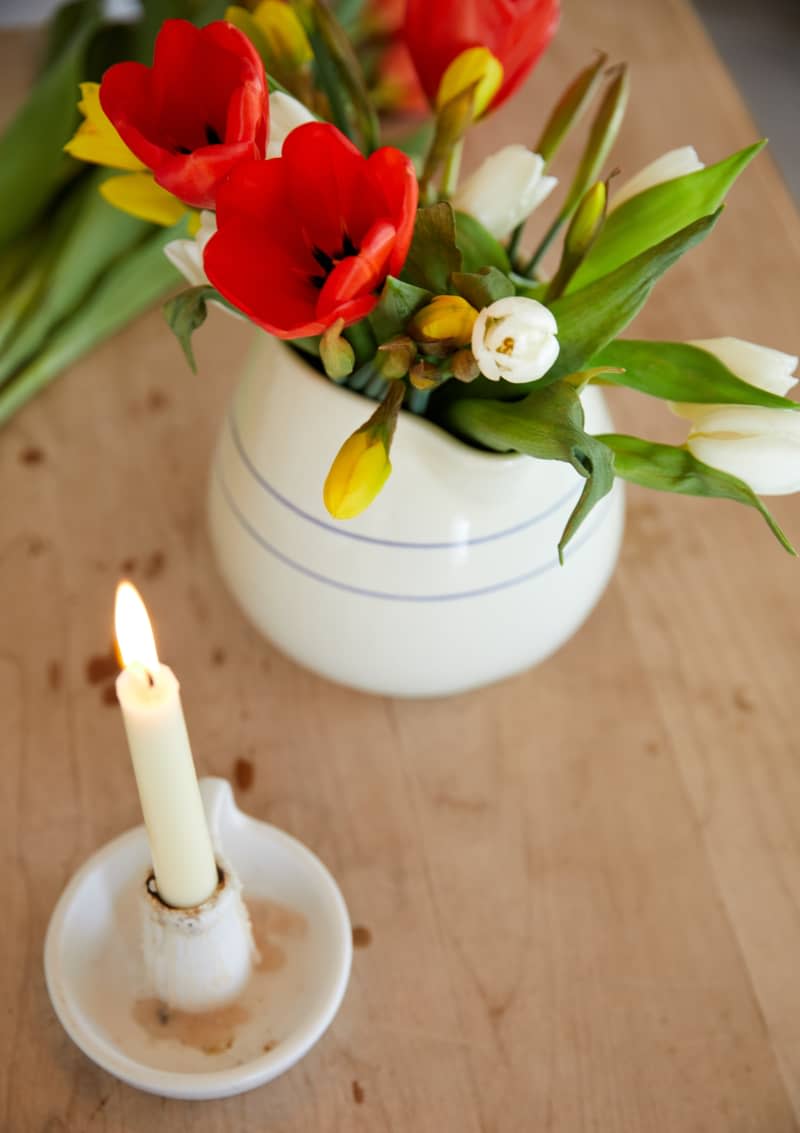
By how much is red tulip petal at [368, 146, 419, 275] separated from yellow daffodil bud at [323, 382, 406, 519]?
6 centimetres

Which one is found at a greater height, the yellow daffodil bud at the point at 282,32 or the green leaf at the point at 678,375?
the yellow daffodil bud at the point at 282,32

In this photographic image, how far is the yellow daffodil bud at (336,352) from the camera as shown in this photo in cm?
41

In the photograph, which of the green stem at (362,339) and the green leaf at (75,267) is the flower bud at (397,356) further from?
the green leaf at (75,267)

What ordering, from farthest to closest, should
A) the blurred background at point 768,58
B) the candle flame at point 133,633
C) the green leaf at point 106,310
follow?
the blurred background at point 768,58 < the green leaf at point 106,310 < the candle flame at point 133,633

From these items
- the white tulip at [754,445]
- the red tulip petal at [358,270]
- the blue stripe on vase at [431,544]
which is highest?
the red tulip petal at [358,270]

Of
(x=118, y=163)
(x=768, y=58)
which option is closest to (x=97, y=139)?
(x=118, y=163)

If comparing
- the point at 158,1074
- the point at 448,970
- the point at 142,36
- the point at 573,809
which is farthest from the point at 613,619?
the point at 142,36

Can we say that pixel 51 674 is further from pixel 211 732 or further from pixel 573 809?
pixel 573 809

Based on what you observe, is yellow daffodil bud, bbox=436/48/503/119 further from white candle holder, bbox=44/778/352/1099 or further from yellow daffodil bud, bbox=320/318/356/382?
white candle holder, bbox=44/778/352/1099

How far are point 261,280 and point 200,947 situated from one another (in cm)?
26

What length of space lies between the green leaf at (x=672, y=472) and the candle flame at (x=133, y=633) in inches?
7.9

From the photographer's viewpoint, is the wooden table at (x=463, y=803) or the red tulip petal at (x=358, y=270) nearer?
the red tulip petal at (x=358, y=270)

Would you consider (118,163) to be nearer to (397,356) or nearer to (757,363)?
(397,356)

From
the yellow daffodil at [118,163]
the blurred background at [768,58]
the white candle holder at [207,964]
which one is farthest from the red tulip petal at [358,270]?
the blurred background at [768,58]
